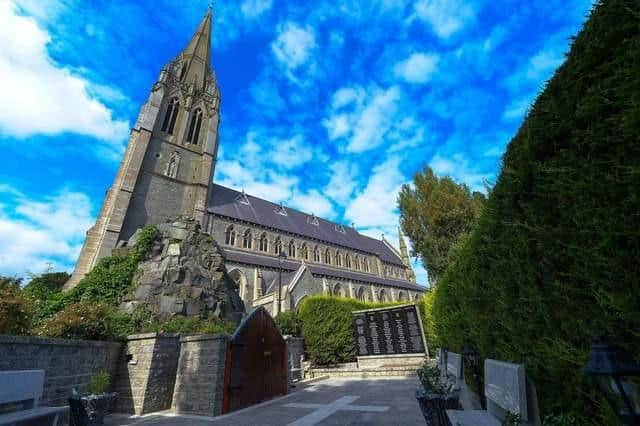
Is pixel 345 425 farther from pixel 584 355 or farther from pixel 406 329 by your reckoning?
pixel 406 329

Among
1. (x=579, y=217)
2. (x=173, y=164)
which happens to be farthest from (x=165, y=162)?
(x=579, y=217)

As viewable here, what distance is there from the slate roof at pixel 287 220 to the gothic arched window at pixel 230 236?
1443 millimetres

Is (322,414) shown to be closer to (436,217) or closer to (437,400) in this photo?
(437,400)

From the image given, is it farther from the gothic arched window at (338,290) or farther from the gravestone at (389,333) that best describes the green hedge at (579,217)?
the gothic arched window at (338,290)

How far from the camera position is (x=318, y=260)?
117 feet

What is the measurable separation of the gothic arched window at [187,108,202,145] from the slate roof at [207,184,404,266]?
229 inches

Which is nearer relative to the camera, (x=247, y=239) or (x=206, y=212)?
(x=206, y=212)

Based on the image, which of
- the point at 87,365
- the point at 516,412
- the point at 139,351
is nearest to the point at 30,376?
the point at 87,365

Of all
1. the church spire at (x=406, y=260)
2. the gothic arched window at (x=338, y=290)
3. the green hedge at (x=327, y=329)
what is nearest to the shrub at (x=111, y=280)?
the green hedge at (x=327, y=329)

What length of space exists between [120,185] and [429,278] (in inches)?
1024

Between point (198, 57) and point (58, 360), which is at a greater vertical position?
point (198, 57)

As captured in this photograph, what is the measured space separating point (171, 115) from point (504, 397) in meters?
36.1

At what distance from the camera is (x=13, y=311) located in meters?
6.46

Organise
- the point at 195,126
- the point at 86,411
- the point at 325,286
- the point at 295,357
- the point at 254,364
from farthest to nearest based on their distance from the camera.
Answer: the point at 195,126 < the point at 325,286 < the point at 295,357 < the point at 254,364 < the point at 86,411
